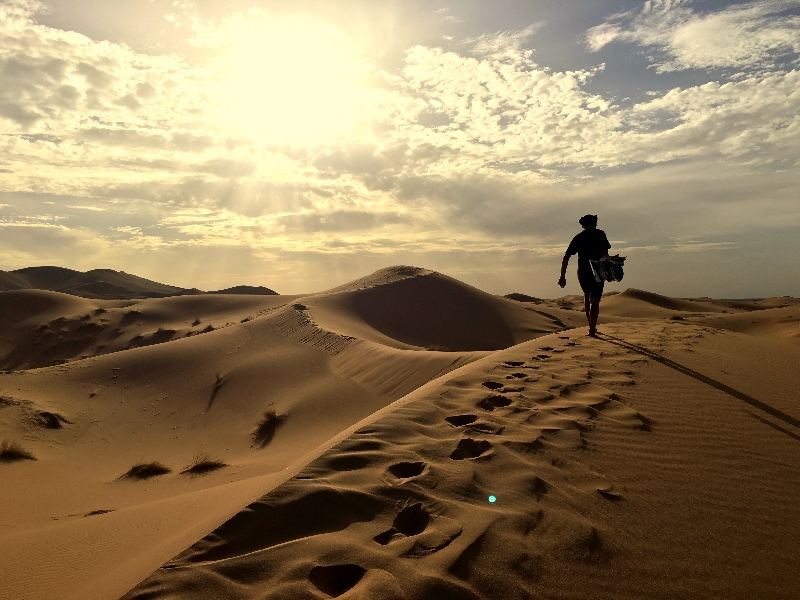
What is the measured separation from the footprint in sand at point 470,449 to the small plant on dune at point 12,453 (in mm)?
8040

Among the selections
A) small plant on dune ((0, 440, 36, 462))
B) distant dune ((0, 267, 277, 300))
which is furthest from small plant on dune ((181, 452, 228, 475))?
distant dune ((0, 267, 277, 300))

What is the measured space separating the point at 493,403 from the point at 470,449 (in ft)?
3.90

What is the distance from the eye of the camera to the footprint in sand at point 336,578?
2213 mm

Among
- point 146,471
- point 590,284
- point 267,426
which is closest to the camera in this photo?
point 146,471

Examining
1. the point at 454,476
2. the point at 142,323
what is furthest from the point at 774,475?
the point at 142,323

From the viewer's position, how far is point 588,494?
9.81 ft

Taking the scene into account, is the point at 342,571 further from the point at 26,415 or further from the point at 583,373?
the point at 26,415

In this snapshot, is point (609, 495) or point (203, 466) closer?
point (609, 495)

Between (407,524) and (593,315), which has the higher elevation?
(593,315)

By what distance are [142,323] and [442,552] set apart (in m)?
28.7

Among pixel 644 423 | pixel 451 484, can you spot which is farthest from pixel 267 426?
pixel 644 423

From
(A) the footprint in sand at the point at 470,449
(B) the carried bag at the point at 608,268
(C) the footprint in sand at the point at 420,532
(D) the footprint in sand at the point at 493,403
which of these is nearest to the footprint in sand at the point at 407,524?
(C) the footprint in sand at the point at 420,532

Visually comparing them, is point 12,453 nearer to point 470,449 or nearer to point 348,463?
point 348,463

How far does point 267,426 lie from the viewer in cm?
916
